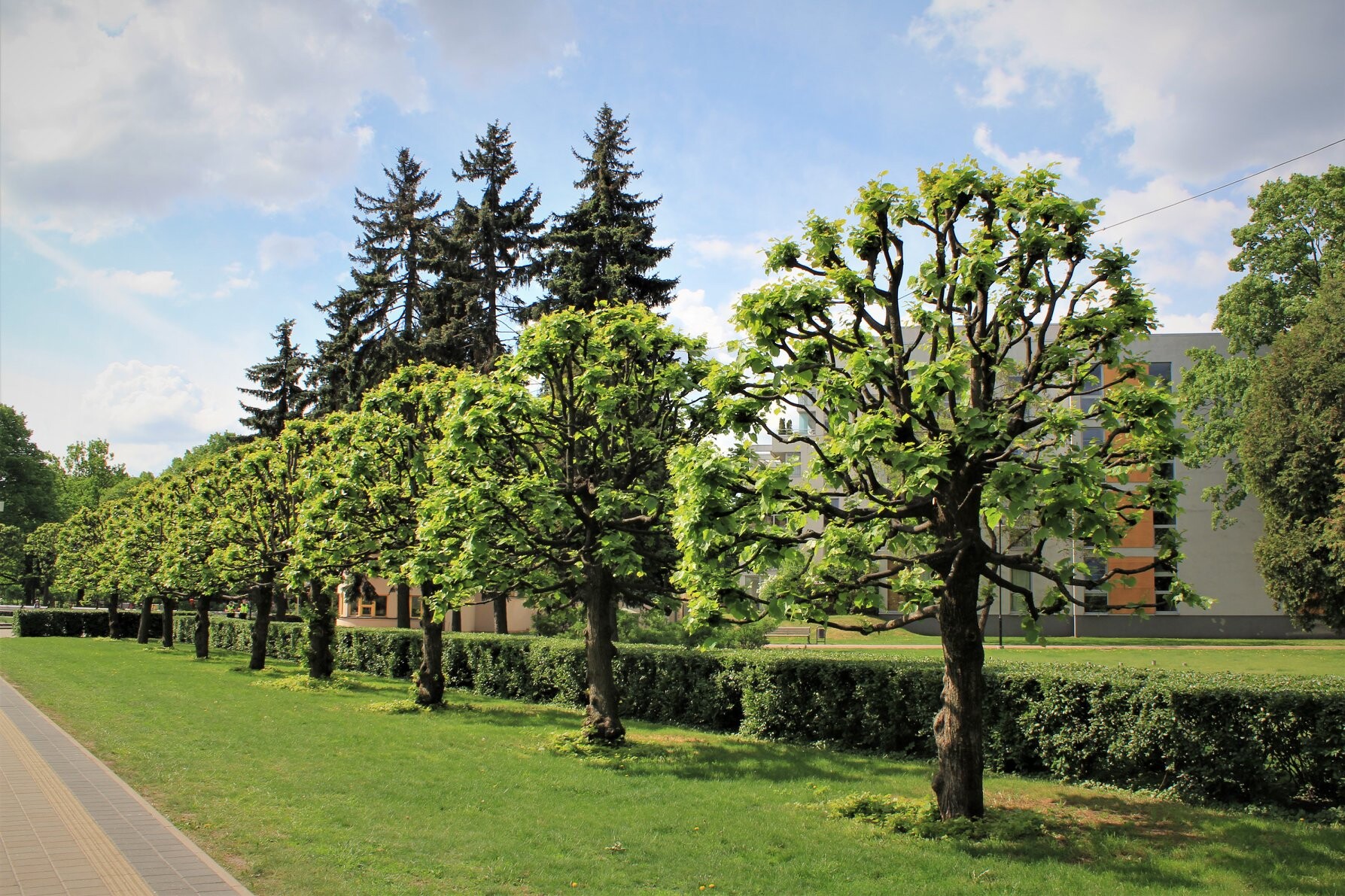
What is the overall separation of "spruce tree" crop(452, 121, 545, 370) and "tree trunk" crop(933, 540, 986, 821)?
82.3 ft

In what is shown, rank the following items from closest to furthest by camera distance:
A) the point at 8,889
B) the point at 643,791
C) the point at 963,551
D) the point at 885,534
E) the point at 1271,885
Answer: the point at 8,889 < the point at 1271,885 < the point at 963,551 < the point at 885,534 < the point at 643,791

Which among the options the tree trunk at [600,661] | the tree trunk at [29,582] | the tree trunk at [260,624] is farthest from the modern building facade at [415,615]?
the tree trunk at [29,582]

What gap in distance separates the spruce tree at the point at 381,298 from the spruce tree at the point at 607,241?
7897 millimetres

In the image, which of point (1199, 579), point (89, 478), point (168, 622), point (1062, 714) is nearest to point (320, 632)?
point (168, 622)

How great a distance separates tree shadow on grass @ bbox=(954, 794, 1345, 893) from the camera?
7.45 meters

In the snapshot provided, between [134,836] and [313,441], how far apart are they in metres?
20.6

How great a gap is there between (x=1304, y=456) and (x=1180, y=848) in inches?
1189

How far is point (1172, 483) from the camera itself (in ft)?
29.7

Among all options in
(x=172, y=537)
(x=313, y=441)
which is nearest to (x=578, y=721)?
(x=313, y=441)

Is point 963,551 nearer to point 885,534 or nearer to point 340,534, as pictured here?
point 885,534

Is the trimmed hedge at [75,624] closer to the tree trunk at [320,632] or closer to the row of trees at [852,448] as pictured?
the tree trunk at [320,632]

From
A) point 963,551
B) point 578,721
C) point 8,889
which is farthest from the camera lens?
point 578,721

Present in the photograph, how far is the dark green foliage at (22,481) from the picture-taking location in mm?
74812

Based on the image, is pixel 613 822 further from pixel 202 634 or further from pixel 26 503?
pixel 26 503
